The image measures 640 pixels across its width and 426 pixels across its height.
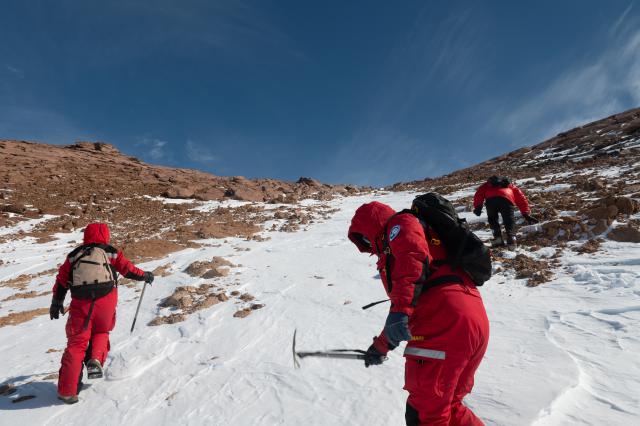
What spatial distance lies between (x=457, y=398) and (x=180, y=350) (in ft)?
13.7

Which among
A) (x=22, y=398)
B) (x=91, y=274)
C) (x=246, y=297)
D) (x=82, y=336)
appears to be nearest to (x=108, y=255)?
(x=91, y=274)

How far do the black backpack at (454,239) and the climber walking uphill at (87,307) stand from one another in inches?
150

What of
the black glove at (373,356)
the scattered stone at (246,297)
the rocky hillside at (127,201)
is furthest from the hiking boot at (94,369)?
the rocky hillside at (127,201)

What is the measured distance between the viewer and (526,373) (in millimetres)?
3643

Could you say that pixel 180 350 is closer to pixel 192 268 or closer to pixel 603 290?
pixel 192 268

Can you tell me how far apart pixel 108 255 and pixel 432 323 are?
432 cm

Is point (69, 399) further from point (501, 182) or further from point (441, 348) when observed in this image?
point (501, 182)

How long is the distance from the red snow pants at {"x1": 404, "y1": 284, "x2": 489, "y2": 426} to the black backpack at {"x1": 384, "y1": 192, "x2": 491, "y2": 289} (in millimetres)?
152

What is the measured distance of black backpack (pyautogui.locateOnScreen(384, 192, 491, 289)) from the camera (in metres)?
2.43

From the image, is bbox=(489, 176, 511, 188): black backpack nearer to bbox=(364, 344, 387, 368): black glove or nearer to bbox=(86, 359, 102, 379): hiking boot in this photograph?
bbox=(364, 344, 387, 368): black glove

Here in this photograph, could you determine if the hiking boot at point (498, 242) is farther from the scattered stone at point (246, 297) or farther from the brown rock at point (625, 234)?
the scattered stone at point (246, 297)

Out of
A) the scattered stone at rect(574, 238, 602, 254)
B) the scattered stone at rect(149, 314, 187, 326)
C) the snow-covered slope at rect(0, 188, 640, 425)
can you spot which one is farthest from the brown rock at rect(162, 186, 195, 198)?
the scattered stone at rect(574, 238, 602, 254)

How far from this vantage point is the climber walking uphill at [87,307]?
405 centimetres

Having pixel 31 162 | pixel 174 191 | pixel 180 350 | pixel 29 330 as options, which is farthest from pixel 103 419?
pixel 31 162
